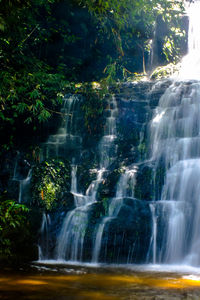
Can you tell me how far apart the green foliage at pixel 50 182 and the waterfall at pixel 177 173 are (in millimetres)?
2873

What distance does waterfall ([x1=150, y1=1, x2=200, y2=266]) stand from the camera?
7.00 meters

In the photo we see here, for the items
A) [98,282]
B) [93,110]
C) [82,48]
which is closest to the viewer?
[98,282]

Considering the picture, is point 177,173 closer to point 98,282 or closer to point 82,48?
point 98,282

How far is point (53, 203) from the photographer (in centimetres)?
868

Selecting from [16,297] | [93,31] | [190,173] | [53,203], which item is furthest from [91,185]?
[93,31]

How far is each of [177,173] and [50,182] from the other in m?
3.80

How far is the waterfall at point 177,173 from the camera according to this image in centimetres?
700

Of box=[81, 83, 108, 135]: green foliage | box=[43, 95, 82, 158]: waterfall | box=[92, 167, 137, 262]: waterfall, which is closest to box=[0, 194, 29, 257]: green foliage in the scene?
box=[92, 167, 137, 262]: waterfall

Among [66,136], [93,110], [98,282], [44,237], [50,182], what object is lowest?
[98,282]

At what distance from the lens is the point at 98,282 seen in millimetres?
4750

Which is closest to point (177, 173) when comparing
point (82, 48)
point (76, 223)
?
point (76, 223)

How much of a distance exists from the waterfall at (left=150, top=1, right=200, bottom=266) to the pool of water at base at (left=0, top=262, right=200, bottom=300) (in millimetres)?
678

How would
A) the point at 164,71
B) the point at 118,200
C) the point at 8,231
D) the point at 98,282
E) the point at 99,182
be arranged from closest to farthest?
the point at 98,282 → the point at 8,231 → the point at 118,200 → the point at 99,182 → the point at 164,71

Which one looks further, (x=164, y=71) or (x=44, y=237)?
(x=164, y=71)
